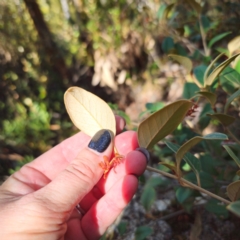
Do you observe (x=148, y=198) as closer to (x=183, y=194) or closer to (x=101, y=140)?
(x=183, y=194)

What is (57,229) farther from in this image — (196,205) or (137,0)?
(137,0)

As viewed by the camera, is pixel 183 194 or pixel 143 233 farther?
pixel 143 233

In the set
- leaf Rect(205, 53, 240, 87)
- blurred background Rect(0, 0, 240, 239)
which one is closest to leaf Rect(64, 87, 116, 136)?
leaf Rect(205, 53, 240, 87)

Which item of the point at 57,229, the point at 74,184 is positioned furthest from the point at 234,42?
the point at 57,229

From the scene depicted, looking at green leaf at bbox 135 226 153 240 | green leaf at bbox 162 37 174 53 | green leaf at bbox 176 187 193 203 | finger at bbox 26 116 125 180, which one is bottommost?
green leaf at bbox 135 226 153 240

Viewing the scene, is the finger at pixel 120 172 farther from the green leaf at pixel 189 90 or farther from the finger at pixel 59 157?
the green leaf at pixel 189 90

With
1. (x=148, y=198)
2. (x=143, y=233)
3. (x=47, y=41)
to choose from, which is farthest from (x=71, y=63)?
(x=143, y=233)

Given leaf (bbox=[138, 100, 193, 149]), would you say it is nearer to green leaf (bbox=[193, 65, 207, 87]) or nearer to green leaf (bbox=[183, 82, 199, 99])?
green leaf (bbox=[193, 65, 207, 87])
